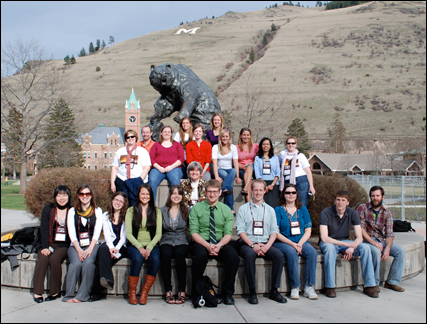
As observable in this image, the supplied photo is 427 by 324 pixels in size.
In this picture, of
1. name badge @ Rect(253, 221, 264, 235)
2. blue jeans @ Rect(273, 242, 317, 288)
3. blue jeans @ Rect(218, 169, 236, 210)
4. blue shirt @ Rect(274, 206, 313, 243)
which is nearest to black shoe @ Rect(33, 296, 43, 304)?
name badge @ Rect(253, 221, 264, 235)

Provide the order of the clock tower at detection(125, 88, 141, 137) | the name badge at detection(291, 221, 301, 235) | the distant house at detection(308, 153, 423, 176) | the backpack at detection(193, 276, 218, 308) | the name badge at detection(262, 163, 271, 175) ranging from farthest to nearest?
the clock tower at detection(125, 88, 141, 137), the distant house at detection(308, 153, 423, 176), the name badge at detection(262, 163, 271, 175), the name badge at detection(291, 221, 301, 235), the backpack at detection(193, 276, 218, 308)

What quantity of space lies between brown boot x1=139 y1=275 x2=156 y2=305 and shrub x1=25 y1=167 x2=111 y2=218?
3.16m

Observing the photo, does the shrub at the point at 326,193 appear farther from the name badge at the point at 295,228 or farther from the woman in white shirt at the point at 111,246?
the woman in white shirt at the point at 111,246

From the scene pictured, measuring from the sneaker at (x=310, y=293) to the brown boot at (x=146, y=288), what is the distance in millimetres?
1900

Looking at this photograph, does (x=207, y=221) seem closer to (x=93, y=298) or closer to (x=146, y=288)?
(x=146, y=288)

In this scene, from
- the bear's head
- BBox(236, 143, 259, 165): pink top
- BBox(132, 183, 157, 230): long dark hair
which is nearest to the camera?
BBox(132, 183, 157, 230): long dark hair

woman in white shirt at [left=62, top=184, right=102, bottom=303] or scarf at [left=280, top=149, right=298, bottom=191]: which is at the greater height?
scarf at [left=280, top=149, right=298, bottom=191]

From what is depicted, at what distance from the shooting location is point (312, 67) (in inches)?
4464

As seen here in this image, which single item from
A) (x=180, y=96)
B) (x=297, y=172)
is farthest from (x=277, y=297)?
(x=180, y=96)

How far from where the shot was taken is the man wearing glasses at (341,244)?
4.87 meters

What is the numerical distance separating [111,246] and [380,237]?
3.69 meters

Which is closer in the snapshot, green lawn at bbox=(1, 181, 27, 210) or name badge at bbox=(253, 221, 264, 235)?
name badge at bbox=(253, 221, 264, 235)

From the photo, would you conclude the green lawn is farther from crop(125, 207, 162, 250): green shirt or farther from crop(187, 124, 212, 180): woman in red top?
crop(125, 207, 162, 250): green shirt

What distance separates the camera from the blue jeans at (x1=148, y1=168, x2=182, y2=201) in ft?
21.6
